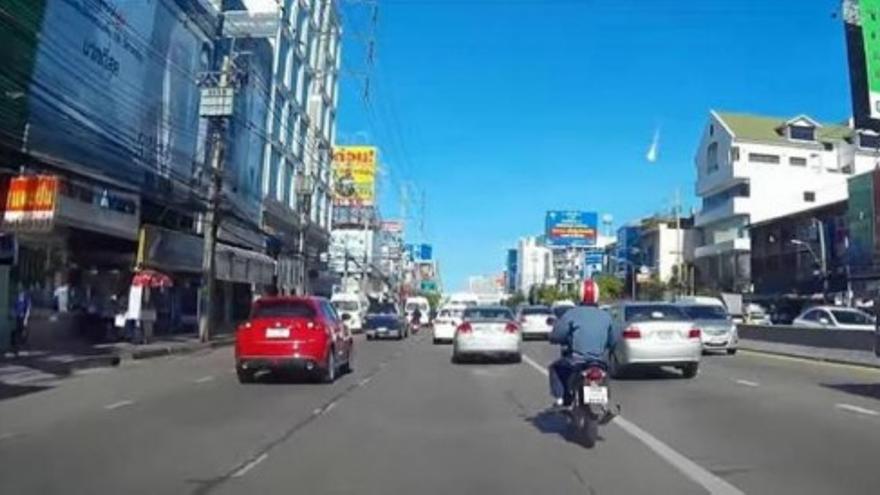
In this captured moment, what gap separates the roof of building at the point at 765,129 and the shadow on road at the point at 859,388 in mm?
74867

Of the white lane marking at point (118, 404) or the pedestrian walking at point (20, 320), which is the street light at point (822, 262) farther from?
the white lane marking at point (118, 404)

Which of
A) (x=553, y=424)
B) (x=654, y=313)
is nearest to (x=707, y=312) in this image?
(x=654, y=313)

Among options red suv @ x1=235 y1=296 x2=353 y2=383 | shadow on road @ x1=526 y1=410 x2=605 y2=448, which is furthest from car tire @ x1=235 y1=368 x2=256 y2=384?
shadow on road @ x1=526 y1=410 x2=605 y2=448

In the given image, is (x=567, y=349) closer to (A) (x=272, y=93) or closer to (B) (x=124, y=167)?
(B) (x=124, y=167)

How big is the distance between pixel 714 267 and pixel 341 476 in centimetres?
9172

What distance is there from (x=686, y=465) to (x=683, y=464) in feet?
0.24

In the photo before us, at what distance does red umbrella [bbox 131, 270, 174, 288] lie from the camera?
33.9 m

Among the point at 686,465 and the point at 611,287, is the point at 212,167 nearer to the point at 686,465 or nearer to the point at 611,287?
the point at 686,465

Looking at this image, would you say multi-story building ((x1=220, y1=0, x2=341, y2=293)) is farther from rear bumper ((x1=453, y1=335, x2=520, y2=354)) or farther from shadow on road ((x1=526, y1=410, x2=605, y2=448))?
shadow on road ((x1=526, y1=410, x2=605, y2=448))

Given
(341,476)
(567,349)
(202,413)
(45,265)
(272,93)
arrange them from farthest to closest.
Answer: (272,93) < (45,265) < (202,413) < (567,349) < (341,476)

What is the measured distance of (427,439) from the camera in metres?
12.9

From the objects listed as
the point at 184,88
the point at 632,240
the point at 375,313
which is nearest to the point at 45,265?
the point at 184,88

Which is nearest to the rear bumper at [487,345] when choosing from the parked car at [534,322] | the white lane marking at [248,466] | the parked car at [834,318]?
the parked car at [834,318]

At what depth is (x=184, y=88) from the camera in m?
39.7
